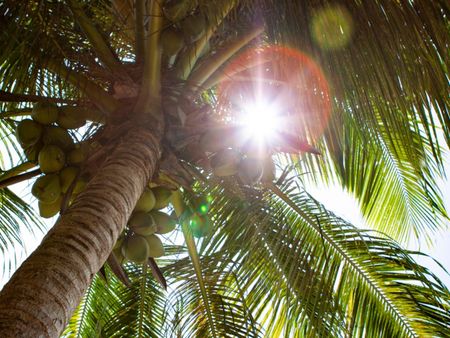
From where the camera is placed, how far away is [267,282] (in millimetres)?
4004

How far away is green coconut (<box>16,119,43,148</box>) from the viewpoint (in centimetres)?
288

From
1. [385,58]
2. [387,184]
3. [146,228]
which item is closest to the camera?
[385,58]

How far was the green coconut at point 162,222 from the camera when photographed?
3.13m

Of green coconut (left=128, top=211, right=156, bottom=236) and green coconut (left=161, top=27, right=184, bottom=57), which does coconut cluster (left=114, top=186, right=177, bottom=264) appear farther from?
green coconut (left=161, top=27, right=184, bottom=57)

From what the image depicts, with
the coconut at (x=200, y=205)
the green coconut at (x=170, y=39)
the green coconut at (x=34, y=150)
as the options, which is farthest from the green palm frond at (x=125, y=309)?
the green coconut at (x=170, y=39)

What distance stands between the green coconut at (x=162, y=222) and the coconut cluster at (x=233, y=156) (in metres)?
0.41

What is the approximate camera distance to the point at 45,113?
9.52ft

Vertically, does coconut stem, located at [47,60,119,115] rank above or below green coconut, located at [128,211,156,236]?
above

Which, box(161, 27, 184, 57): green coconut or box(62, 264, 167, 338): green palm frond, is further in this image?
box(62, 264, 167, 338): green palm frond

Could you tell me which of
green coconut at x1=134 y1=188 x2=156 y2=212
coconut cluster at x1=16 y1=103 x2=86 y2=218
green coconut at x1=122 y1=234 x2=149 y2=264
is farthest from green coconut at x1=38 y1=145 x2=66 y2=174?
green coconut at x1=122 y1=234 x2=149 y2=264

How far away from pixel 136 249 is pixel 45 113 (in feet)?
2.94

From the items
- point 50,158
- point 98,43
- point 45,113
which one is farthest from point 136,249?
point 98,43

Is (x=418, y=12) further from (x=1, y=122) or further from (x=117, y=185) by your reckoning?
(x=1, y=122)

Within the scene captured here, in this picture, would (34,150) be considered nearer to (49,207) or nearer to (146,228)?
(49,207)
